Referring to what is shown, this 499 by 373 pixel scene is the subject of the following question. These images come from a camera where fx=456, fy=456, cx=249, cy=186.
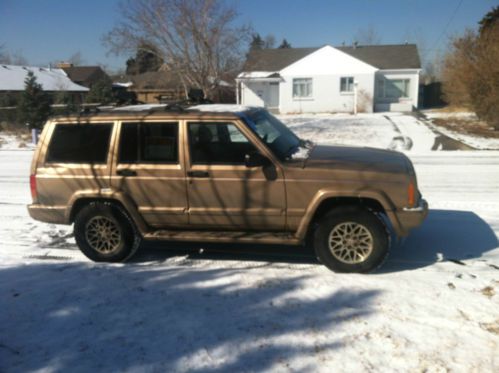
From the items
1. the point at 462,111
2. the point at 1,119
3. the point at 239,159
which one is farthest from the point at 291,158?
the point at 1,119

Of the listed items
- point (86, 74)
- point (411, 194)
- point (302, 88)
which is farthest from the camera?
point (86, 74)

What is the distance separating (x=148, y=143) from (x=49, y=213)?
5.16 ft

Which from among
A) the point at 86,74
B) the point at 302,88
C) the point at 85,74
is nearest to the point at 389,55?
the point at 302,88

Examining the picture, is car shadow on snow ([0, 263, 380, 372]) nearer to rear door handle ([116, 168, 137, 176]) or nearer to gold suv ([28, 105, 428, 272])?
gold suv ([28, 105, 428, 272])

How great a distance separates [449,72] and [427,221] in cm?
1904

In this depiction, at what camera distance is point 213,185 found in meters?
5.12

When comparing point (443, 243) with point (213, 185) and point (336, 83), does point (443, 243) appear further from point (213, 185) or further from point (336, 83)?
point (336, 83)

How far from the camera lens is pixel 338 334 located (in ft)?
12.3

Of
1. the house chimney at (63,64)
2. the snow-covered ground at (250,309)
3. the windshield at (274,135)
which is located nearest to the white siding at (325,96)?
the snow-covered ground at (250,309)

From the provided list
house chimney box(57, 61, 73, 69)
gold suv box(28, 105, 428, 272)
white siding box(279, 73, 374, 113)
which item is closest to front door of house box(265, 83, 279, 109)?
white siding box(279, 73, 374, 113)

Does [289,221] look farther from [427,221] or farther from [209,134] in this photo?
[427,221]

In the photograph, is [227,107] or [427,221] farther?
[427,221]

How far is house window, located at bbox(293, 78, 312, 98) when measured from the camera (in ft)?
114

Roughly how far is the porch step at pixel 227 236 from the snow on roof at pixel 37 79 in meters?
37.0
